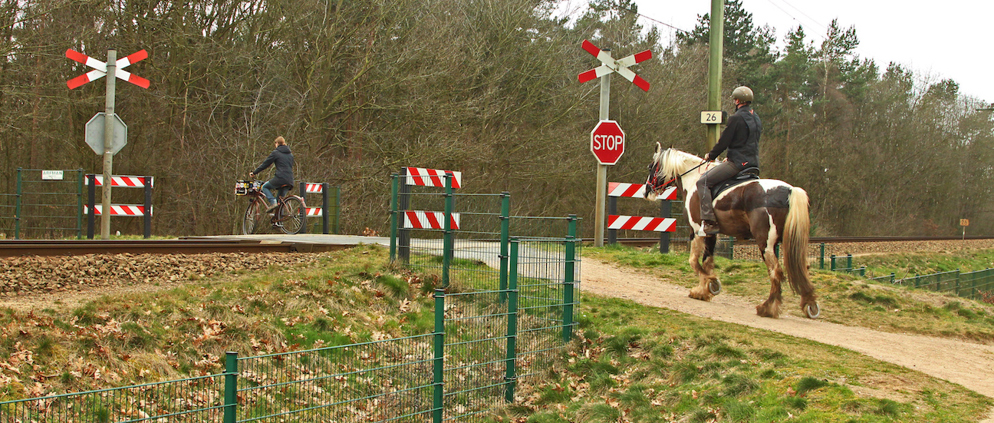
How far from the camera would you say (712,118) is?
15469 millimetres

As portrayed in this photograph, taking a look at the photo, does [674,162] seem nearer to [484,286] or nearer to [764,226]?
[764,226]

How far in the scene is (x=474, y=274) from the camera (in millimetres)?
10859

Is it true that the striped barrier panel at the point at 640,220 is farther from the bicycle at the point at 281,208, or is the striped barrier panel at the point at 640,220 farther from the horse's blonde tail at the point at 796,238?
the bicycle at the point at 281,208

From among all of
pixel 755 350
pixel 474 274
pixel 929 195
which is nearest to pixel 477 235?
pixel 474 274

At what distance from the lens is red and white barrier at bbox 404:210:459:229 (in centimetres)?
1062

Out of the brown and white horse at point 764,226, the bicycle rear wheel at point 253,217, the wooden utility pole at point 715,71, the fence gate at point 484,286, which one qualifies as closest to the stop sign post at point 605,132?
the wooden utility pole at point 715,71

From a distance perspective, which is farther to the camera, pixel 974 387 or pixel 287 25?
pixel 287 25

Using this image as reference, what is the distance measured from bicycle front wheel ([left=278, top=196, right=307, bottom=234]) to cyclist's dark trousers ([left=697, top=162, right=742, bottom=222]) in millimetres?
8548

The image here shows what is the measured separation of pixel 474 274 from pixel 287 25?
15311 mm

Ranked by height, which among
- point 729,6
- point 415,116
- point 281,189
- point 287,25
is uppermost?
point 729,6

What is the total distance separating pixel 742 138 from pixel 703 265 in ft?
6.41

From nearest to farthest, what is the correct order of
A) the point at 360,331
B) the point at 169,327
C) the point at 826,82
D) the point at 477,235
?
the point at 169,327
the point at 360,331
the point at 477,235
the point at 826,82

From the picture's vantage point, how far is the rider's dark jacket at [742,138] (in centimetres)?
1025

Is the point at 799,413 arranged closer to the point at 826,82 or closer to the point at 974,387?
the point at 974,387
